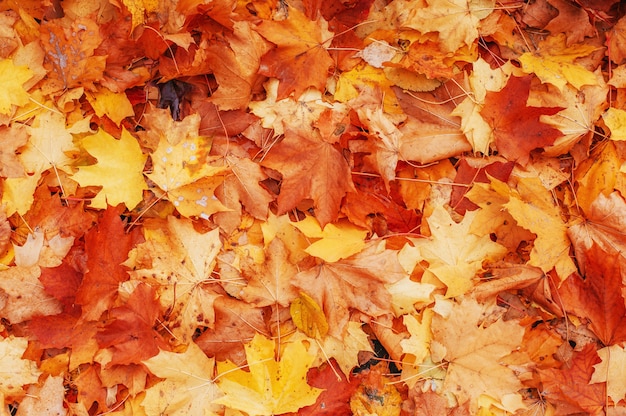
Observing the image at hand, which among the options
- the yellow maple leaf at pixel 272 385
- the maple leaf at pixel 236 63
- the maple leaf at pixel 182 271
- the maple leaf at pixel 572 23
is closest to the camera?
the yellow maple leaf at pixel 272 385

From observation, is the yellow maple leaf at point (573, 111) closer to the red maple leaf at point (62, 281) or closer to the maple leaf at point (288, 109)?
the maple leaf at point (288, 109)

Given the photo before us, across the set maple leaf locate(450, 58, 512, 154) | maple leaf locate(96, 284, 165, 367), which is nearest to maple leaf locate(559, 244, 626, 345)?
maple leaf locate(450, 58, 512, 154)

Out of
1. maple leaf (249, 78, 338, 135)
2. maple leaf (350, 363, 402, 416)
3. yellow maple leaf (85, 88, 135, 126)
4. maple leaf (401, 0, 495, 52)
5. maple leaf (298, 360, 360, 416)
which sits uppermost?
maple leaf (401, 0, 495, 52)

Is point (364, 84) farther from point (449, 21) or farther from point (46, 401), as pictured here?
point (46, 401)

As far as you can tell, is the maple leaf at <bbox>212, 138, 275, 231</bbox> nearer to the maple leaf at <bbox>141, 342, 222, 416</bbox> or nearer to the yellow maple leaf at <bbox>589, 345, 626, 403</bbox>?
the maple leaf at <bbox>141, 342, 222, 416</bbox>

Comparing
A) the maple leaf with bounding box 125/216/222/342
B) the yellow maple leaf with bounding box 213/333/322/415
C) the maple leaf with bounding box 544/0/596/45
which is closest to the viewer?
the yellow maple leaf with bounding box 213/333/322/415

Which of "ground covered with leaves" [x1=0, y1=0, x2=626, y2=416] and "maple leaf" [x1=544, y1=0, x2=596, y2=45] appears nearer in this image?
Answer: "ground covered with leaves" [x1=0, y1=0, x2=626, y2=416]

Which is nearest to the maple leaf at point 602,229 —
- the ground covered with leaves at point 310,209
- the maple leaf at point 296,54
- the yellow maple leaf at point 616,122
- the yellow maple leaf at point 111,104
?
the ground covered with leaves at point 310,209
